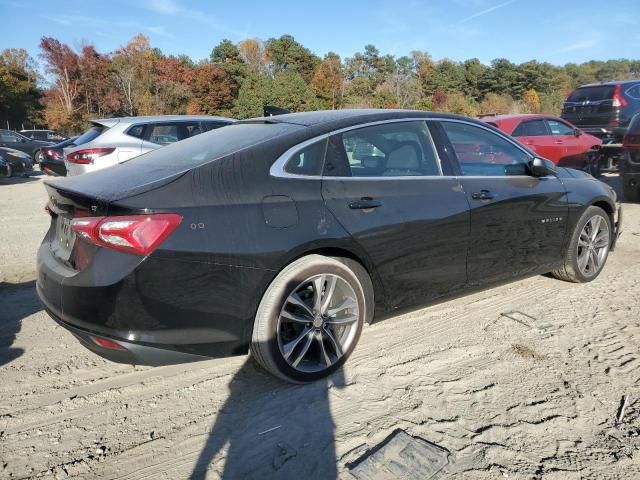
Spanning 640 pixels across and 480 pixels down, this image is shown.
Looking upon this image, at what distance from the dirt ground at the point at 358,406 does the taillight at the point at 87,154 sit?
4698 mm

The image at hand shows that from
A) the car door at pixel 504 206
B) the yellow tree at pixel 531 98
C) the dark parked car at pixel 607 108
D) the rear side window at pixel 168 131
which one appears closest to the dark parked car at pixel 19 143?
the rear side window at pixel 168 131

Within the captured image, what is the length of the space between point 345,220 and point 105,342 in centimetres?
147

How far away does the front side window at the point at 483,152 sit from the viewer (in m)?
3.78

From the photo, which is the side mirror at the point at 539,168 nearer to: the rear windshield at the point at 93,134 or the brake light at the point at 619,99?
the rear windshield at the point at 93,134

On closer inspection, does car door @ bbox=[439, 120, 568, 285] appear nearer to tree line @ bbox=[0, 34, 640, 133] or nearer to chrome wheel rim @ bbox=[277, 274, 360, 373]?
chrome wheel rim @ bbox=[277, 274, 360, 373]

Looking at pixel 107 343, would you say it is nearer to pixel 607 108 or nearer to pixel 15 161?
pixel 607 108

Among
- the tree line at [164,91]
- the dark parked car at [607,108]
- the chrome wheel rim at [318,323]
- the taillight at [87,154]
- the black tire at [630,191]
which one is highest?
the tree line at [164,91]

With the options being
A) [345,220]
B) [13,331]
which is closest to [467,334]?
[345,220]

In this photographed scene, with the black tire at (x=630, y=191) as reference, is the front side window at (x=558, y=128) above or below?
above

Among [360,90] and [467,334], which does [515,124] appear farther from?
[360,90]

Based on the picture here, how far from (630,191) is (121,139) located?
355 inches

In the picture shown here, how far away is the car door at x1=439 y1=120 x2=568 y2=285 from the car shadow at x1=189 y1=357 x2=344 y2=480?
5.09 feet

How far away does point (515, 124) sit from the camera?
9.77m

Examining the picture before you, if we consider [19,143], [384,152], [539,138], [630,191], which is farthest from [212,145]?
[19,143]
